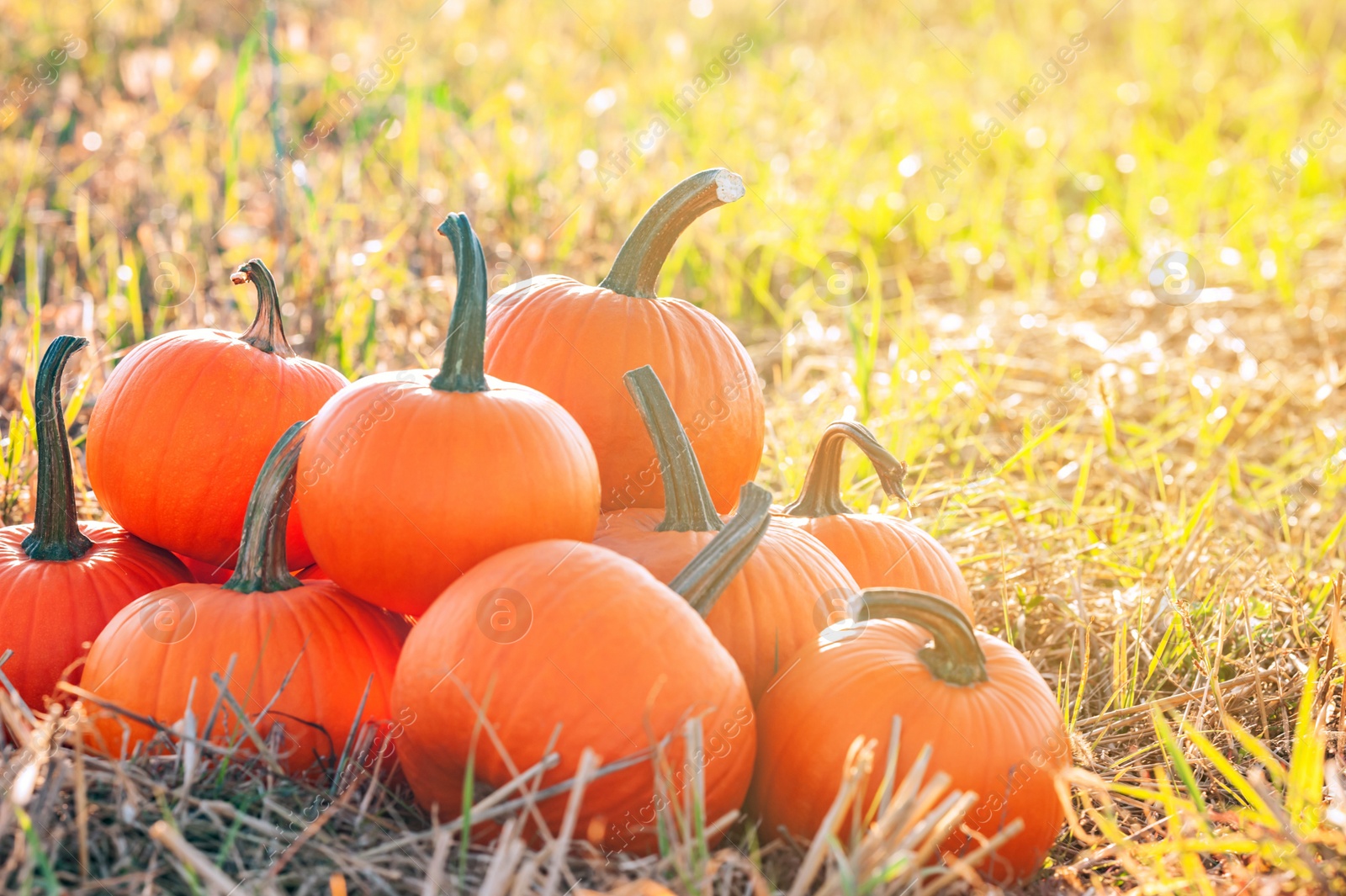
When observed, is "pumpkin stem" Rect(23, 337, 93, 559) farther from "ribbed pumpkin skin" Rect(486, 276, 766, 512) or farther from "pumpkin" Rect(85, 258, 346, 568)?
"ribbed pumpkin skin" Rect(486, 276, 766, 512)

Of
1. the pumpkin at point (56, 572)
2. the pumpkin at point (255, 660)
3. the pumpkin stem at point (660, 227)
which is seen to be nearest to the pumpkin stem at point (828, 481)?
the pumpkin stem at point (660, 227)

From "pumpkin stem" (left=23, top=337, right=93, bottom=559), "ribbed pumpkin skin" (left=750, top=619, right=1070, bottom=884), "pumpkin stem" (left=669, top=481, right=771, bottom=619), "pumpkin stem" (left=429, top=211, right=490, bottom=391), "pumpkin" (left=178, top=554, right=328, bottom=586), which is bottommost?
"ribbed pumpkin skin" (left=750, top=619, right=1070, bottom=884)

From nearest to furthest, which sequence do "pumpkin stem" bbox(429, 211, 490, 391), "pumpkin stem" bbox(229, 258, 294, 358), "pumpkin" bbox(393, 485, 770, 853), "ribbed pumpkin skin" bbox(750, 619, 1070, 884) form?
1. "pumpkin" bbox(393, 485, 770, 853)
2. "ribbed pumpkin skin" bbox(750, 619, 1070, 884)
3. "pumpkin stem" bbox(429, 211, 490, 391)
4. "pumpkin stem" bbox(229, 258, 294, 358)

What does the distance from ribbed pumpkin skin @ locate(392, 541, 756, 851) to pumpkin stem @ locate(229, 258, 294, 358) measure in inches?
30.6

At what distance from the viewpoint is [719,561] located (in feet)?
5.78

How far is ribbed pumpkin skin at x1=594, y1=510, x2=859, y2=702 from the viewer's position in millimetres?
1861

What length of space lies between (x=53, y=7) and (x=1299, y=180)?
7363mm

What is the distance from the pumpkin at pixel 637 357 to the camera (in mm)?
2168

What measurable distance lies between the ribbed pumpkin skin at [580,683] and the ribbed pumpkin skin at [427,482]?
0.34ft

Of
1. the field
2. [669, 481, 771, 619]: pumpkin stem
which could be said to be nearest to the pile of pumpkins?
[669, 481, 771, 619]: pumpkin stem

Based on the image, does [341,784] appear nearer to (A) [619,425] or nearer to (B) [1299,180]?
(A) [619,425]

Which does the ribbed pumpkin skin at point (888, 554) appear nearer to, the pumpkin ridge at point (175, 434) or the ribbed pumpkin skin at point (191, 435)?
the ribbed pumpkin skin at point (191, 435)

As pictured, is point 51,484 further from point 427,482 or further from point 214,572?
point 427,482

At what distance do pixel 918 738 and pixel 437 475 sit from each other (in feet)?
2.67
